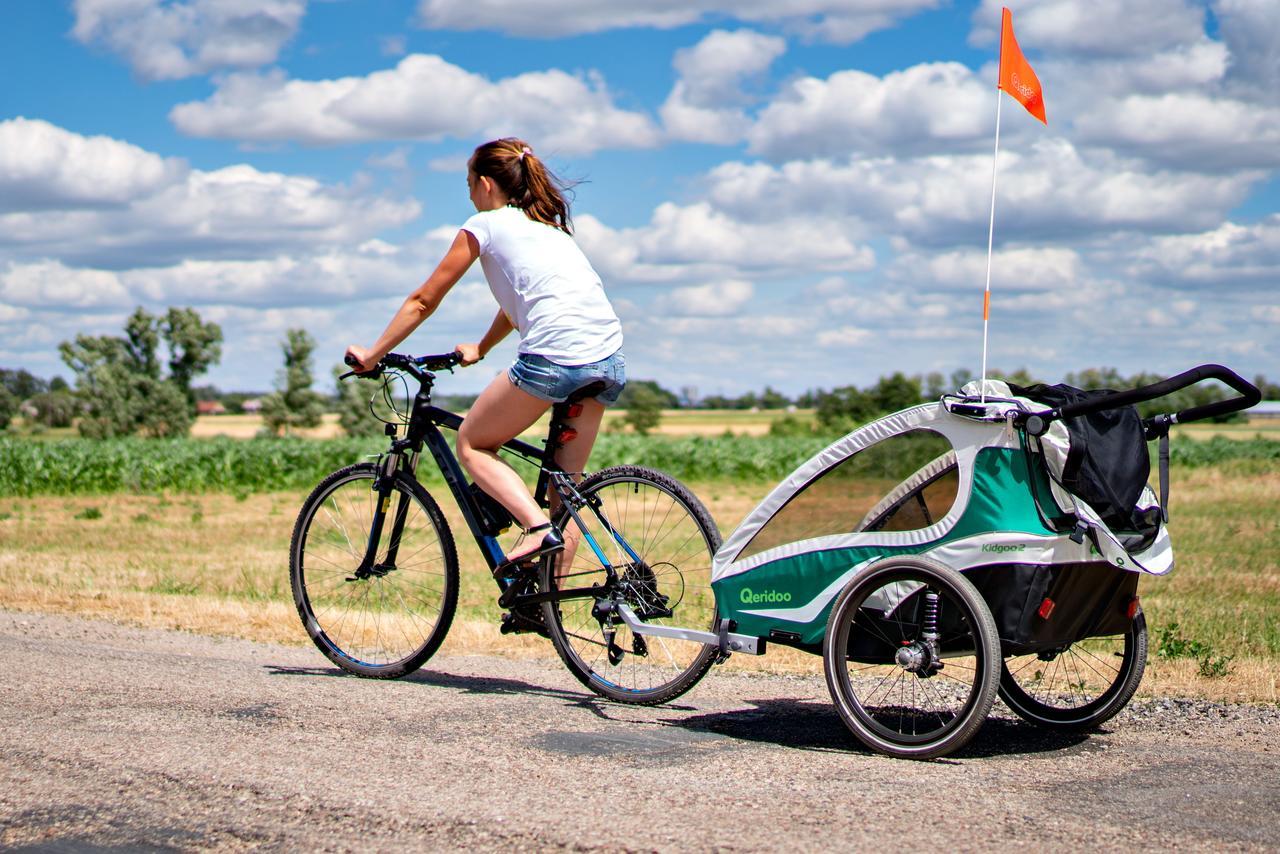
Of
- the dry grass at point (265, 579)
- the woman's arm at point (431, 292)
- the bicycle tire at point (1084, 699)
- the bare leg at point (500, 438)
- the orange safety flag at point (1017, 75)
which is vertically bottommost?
the dry grass at point (265, 579)

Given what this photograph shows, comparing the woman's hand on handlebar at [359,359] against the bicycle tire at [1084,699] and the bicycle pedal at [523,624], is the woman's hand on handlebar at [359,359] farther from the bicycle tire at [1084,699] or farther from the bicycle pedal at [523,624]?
the bicycle tire at [1084,699]

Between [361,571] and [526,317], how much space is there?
5.74 ft

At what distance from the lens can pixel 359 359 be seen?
6.06 metres

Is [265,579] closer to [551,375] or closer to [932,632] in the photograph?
[551,375]

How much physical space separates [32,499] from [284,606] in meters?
21.5

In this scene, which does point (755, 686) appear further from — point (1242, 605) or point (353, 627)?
point (1242, 605)

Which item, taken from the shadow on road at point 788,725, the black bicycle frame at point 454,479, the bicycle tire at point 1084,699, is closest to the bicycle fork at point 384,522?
the black bicycle frame at point 454,479

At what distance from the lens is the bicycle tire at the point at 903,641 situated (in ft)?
14.5

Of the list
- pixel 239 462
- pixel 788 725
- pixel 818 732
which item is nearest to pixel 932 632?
pixel 818 732

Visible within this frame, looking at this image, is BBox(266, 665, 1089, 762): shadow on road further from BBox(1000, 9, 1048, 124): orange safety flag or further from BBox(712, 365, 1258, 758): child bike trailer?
BBox(1000, 9, 1048, 124): orange safety flag

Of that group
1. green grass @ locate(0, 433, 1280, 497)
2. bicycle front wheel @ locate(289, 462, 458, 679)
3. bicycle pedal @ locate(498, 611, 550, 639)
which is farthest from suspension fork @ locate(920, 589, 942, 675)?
green grass @ locate(0, 433, 1280, 497)

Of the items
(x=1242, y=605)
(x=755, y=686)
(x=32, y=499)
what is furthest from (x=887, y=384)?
(x=755, y=686)

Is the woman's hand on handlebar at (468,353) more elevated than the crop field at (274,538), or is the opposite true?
the woman's hand on handlebar at (468,353)

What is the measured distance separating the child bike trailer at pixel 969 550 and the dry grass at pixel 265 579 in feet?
6.21
